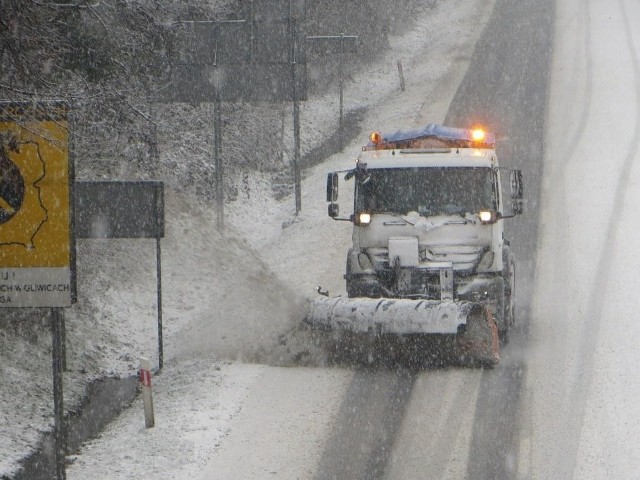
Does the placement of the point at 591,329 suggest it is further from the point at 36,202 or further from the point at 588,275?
Result: the point at 36,202

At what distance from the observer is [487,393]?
12.0 meters

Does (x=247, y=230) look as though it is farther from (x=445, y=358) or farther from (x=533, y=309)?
(x=445, y=358)

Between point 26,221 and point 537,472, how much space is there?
4.97 metres

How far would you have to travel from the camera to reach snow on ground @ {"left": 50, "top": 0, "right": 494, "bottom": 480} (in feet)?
34.1

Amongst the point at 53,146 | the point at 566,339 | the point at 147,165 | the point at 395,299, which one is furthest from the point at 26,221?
the point at 147,165

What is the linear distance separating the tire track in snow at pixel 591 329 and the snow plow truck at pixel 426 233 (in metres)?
1.22

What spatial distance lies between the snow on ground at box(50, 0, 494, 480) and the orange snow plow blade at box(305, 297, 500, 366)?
708mm

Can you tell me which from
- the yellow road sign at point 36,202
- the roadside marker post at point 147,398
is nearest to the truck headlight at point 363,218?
the roadside marker post at point 147,398

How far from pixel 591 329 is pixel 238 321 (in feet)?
16.5

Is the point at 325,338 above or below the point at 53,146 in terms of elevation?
below

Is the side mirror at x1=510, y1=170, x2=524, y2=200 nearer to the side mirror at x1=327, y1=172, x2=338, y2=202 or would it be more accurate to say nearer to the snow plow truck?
the snow plow truck

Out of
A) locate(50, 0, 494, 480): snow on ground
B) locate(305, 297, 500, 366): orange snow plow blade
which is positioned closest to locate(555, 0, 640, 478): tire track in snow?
locate(305, 297, 500, 366): orange snow plow blade

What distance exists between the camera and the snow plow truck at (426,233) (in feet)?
44.6

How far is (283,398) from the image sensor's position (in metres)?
12.1
